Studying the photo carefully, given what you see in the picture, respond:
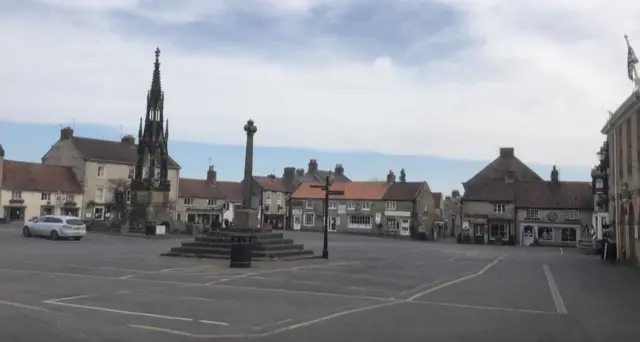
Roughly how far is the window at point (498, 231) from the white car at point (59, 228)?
50111 millimetres

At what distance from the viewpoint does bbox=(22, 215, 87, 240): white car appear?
39469 millimetres

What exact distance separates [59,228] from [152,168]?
573 inches

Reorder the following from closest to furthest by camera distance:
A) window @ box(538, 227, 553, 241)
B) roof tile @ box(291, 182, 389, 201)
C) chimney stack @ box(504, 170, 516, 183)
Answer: window @ box(538, 227, 553, 241), chimney stack @ box(504, 170, 516, 183), roof tile @ box(291, 182, 389, 201)

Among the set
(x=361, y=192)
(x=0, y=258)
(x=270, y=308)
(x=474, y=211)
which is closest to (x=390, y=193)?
(x=361, y=192)

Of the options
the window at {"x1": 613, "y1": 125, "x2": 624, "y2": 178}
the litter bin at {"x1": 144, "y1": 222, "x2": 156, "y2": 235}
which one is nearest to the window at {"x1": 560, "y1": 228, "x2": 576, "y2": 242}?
the window at {"x1": 613, "y1": 125, "x2": 624, "y2": 178}

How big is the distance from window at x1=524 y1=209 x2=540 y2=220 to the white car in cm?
5207

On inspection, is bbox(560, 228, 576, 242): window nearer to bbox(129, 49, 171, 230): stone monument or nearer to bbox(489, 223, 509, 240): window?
bbox(489, 223, 509, 240): window

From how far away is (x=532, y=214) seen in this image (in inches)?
2950

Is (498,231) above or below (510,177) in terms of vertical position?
below

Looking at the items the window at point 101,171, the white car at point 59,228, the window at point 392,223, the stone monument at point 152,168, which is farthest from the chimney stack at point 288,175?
the white car at point 59,228

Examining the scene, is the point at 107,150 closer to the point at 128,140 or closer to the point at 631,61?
the point at 128,140

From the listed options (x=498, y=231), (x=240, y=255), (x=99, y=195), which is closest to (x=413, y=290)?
(x=240, y=255)

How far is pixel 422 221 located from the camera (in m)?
87.1

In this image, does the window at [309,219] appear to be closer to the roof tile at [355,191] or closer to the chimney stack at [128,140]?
the roof tile at [355,191]
